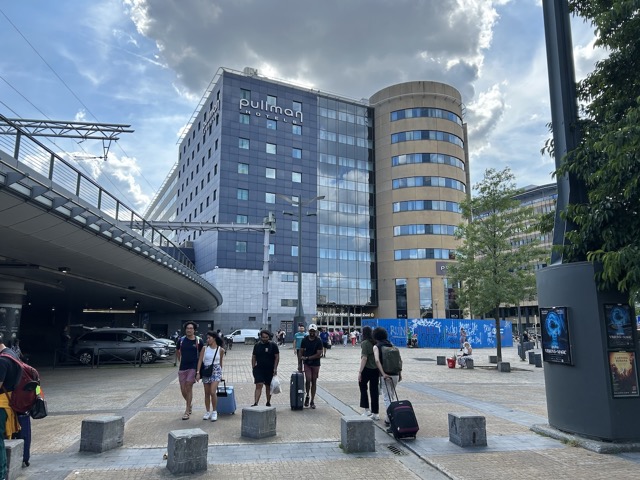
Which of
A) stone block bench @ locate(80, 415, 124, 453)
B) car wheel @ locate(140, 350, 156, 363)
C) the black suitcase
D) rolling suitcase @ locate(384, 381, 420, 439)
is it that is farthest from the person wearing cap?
car wheel @ locate(140, 350, 156, 363)

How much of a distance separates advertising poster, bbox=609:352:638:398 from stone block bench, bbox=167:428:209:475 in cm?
601

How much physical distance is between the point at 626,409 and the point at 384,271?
59.2 meters

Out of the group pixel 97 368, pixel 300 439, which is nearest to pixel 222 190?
pixel 97 368

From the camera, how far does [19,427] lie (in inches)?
226

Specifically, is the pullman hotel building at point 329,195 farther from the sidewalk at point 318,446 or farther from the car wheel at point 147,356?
the sidewalk at point 318,446

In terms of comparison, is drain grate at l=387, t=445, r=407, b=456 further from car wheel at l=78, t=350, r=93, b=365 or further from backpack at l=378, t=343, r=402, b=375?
car wheel at l=78, t=350, r=93, b=365

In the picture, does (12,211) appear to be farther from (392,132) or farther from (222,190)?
(392,132)

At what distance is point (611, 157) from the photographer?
7.17 meters

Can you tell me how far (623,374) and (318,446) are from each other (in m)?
4.75

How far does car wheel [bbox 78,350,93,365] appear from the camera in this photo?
23.0m

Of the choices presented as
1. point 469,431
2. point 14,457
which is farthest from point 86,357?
point 469,431

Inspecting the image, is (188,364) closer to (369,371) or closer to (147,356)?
(369,371)

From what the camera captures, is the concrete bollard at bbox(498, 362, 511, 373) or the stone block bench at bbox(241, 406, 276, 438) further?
the concrete bollard at bbox(498, 362, 511, 373)

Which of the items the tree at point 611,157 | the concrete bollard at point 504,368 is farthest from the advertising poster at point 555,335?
the concrete bollard at point 504,368
